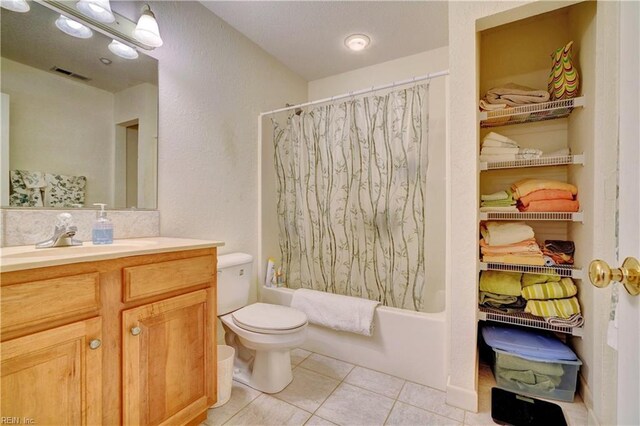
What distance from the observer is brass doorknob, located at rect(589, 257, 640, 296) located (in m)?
0.46

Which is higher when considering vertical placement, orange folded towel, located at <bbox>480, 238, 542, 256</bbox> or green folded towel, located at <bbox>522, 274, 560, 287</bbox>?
orange folded towel, located at <bbox>480, 238, 542, 256</bbox>

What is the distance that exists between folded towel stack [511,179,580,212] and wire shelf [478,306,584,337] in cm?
60

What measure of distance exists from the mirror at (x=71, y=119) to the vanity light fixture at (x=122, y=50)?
21mm

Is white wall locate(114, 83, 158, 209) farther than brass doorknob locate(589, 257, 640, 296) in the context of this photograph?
Yes

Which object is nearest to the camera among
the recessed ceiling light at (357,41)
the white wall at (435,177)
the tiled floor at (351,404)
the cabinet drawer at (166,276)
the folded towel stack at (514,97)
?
the cabinet drawer at (166,276)

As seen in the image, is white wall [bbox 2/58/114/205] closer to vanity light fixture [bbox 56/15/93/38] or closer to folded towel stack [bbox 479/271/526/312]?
vanity light fixture [bbox 56/15/93/38]

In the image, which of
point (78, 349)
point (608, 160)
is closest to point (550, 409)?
point (608, 160)

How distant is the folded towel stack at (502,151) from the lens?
1.68 metres

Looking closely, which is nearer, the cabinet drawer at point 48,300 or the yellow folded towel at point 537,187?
the cabinet drawer at point 48,300

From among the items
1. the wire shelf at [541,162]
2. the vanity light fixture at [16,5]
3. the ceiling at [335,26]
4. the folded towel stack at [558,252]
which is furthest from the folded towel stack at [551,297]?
the vanity light fixture at [16,5]

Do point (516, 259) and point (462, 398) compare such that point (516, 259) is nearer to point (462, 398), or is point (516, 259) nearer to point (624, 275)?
point (462, 398)

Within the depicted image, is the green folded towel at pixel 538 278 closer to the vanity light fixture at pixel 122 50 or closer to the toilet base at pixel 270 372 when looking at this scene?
the toilet base at pixel 270 372

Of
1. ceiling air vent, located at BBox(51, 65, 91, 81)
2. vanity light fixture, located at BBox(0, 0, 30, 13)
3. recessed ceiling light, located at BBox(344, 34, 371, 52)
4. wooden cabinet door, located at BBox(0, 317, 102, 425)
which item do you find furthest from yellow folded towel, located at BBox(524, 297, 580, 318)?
vanity light fixture, located at BBox(0, 0, 30, 13)

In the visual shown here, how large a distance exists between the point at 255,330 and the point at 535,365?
5.14ft
